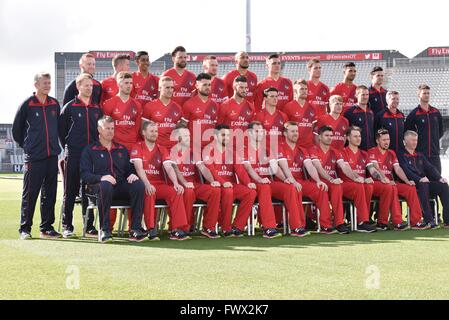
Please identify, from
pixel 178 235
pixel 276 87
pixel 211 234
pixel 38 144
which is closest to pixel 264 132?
pixel 276 87

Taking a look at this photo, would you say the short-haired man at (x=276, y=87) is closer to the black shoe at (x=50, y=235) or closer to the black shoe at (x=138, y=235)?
the black shoe at (x=138, y=235)

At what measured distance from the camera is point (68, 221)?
929 centimetres

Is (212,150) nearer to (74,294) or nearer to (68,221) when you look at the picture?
(68,221)

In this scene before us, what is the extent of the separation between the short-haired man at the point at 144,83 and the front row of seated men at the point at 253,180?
1.17m

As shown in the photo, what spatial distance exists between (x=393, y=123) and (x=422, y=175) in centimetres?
93

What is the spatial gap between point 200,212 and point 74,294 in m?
4.62

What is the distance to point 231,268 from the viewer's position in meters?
5.95

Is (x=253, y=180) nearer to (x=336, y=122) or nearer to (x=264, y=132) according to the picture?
(x=264, y=132)

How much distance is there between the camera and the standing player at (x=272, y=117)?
9711mm

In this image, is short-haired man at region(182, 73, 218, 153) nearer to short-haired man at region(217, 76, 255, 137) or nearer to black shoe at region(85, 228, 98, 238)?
short-haired man at region(217, 76, 255, 137)

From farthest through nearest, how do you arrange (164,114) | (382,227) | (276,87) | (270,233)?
(276,87) < (382,227) < (164,114) < (270,233)

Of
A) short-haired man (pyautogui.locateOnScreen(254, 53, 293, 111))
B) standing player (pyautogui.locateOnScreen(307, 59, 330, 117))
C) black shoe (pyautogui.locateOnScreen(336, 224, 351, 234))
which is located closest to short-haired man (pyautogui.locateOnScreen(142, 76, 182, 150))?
short-haired man (pyautogui.locateOnScreen(254, 53, 293, 111))

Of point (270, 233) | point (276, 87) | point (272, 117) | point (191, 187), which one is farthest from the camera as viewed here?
point (276, 87)

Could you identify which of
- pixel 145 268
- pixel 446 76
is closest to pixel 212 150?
pixel 145 268
